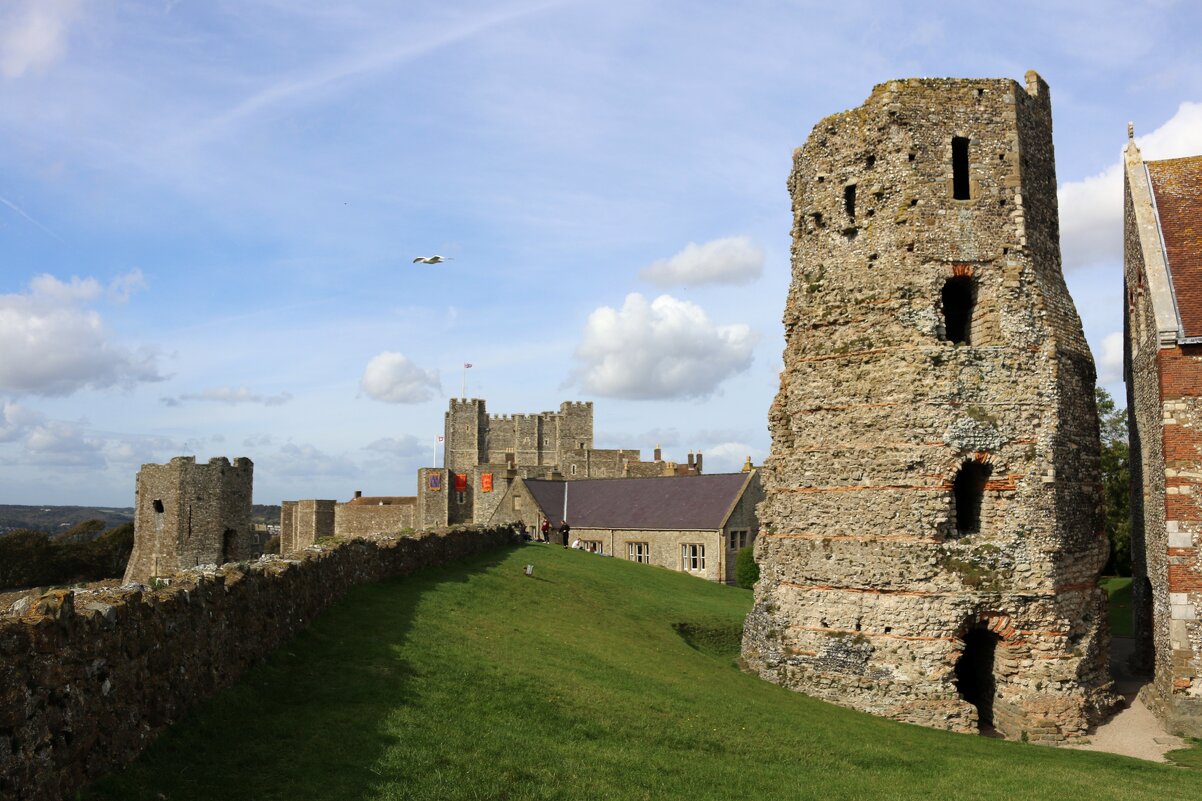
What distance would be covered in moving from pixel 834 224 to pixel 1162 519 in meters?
9.40

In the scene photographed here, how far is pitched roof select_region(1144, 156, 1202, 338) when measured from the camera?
18.6m

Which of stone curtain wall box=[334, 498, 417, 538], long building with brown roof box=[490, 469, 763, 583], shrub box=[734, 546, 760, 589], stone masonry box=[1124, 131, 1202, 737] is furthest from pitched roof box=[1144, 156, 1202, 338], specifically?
stone curtain wall box=[334, 498, 417, 538]

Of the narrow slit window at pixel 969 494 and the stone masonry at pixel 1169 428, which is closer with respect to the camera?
the stone masonry at pixel 1169 428

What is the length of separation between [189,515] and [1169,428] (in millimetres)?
32010

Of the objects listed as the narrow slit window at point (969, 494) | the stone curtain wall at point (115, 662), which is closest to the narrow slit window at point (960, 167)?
the narrow slit window at point (969, 494)

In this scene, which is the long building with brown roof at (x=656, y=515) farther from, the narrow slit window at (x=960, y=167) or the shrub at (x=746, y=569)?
the narrow slit window at (x=960, y=167)

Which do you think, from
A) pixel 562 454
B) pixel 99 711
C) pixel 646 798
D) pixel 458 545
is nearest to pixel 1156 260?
pixel 646 798

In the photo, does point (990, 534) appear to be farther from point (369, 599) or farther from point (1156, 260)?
point (369, 599)

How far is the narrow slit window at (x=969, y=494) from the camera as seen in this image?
1905 centimetres

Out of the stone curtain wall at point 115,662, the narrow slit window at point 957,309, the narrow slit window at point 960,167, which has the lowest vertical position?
the stone curtain wall at point 115,662

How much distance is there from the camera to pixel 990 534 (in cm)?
1872

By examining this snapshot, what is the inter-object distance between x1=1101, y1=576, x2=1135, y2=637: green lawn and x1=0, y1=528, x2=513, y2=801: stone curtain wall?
2485 centimetres

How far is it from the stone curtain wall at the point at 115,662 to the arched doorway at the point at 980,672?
14.2 metres

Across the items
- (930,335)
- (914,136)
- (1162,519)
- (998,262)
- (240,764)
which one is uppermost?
(914,136)
